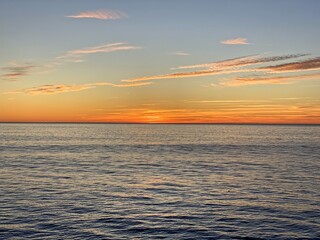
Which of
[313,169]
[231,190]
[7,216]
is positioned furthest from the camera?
[313,169]

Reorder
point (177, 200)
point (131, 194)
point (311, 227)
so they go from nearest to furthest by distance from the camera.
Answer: point (311, 227), point (177, 200), point (131, 194)

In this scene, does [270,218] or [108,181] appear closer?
[270,218]

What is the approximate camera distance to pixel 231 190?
35.0 m

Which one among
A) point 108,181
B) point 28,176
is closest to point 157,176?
point 108,181

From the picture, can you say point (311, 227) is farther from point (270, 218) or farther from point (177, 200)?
point (177, 200)

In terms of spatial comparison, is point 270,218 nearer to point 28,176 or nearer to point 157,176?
point 157,176

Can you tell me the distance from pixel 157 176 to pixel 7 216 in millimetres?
22141

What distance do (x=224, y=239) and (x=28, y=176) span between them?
94.3ft

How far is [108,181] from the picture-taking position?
132 feet

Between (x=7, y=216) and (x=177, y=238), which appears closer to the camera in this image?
(x=177, y=238)

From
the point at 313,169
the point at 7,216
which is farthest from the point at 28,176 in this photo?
the point at 313,169

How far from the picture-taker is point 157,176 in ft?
146

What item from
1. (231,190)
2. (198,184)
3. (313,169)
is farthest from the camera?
(313,169)

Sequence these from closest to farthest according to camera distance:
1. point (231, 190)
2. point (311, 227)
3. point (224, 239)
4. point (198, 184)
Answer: point (224, 239)
point (311, 227)
point (231, 190)
point (198, 184)
